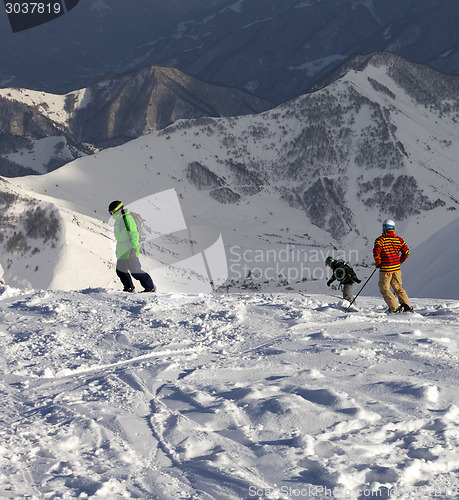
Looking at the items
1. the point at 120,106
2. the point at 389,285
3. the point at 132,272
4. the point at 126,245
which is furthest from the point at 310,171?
the point at 120,106

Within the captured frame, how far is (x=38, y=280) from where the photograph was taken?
35.1m

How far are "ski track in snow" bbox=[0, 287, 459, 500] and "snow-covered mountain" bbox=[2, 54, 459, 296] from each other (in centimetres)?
4395

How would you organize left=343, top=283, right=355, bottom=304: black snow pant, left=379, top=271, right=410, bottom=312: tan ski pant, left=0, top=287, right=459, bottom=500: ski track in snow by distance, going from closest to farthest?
1. left=0, top=287, right=459, bottom=500: ski track in snow
2. left=379, top=271, right=410, bottom=312: tan ski pant
3. left=343, top=283, right=355, bottom=304: black snow pant

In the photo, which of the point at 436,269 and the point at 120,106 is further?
the point at 120,106

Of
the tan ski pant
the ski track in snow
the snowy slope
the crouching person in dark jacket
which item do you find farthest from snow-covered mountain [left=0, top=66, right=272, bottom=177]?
the ski track in snow

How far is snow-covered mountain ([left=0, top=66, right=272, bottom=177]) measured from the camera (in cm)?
14325

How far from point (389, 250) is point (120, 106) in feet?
516

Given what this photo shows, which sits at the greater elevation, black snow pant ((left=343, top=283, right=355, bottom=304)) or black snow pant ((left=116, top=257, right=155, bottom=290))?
black snow pant ((left=116, top=257, right=155, bottom=290))

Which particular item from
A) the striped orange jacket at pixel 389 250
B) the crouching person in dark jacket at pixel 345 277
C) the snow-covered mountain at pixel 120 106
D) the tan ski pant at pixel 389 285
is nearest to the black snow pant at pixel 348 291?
the crouching person in dark jacket at pixel 345 277

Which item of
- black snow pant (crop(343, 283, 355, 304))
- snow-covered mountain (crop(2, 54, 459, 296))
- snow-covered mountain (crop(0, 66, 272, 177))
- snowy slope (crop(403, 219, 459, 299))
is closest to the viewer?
black snow pant (crop(343, 283, 355, 304))

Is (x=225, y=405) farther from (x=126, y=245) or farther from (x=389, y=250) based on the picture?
(x=126, y=245)

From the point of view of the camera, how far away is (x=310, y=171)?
69.8 m

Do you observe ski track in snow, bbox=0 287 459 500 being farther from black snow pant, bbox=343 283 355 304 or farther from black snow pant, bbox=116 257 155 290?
black snow pant, bbox=116 257 155 290

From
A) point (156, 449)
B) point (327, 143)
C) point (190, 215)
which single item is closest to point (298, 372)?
point (156, 449)
